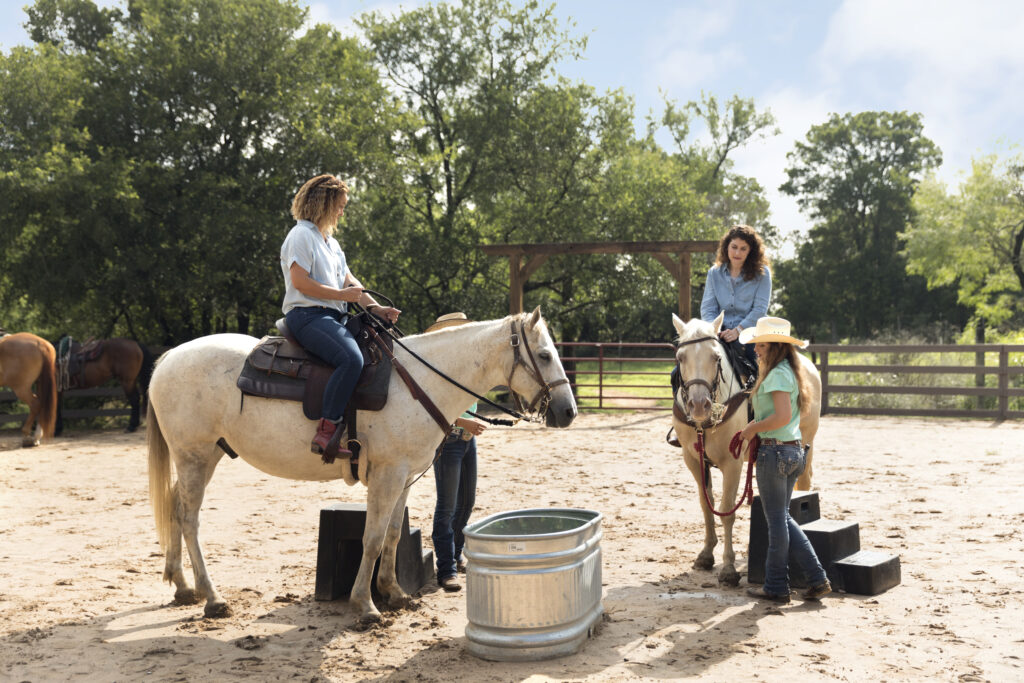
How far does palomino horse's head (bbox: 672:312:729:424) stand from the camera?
477cm

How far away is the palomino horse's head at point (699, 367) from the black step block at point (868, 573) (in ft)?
4.36

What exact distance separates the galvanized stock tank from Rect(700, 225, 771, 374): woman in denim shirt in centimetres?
235

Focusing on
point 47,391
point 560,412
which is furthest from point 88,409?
point 560,412

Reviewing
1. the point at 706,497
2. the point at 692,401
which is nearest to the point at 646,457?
the point at 706,497

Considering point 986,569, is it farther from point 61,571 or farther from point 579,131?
point 579,131

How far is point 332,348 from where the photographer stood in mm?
4410

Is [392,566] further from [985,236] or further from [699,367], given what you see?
[985,236]

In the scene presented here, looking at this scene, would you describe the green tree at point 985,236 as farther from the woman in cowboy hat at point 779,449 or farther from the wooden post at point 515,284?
the woman in cowboy hat at point 779,449

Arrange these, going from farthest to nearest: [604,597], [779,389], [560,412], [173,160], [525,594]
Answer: [173,160] < [604,597] < [779,389] < [560,412] < [525,594]

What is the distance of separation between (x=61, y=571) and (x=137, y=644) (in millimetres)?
1826

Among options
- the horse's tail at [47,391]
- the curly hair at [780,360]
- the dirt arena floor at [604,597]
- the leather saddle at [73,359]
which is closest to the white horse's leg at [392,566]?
the dirt arena floor at [604,597]

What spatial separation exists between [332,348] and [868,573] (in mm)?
3459

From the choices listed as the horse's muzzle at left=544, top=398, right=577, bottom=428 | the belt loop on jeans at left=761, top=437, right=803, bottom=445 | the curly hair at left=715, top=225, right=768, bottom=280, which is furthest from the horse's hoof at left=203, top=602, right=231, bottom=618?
the curly hair at left=715, top=225, right=768, bottom=280

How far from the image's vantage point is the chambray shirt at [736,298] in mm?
5680
